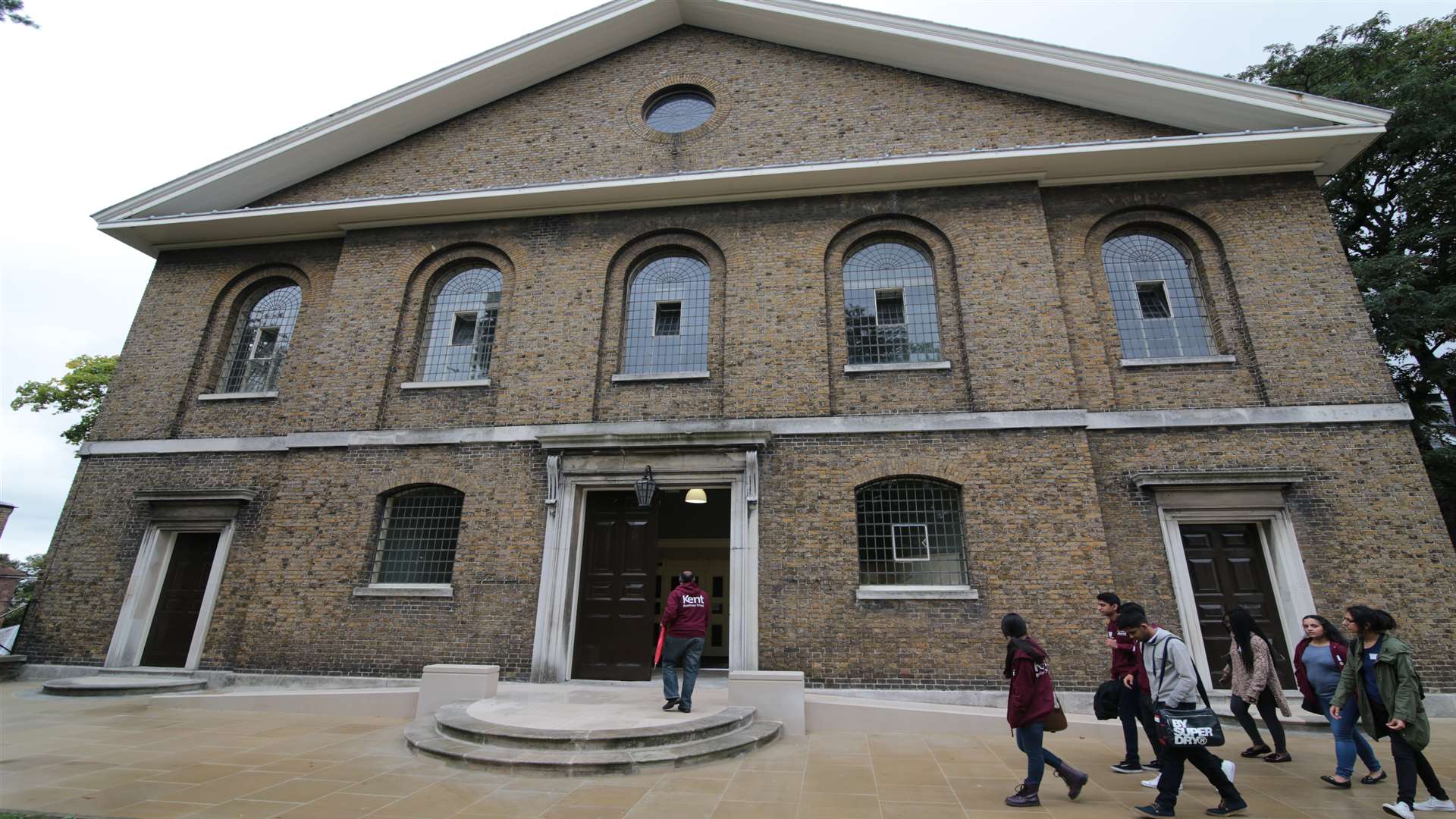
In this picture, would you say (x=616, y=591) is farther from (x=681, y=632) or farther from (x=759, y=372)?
(x=759, y=372)

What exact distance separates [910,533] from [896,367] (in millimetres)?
2579

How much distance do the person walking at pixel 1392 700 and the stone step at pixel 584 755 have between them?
505 centimetres

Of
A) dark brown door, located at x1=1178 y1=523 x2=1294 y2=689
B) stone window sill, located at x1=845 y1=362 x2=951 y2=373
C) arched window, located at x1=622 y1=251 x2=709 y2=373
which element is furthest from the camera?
arched window, located at x1=622 y1=251 x2=709 y2=373

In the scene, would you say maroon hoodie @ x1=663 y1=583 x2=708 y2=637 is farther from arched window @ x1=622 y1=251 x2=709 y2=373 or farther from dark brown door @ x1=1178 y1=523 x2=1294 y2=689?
dark brown door @ x1=1178 y1=523 x2=1294 y2=689

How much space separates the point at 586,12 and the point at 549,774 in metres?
12.7

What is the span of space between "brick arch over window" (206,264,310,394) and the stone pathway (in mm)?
6829

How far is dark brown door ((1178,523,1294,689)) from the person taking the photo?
28.7ft

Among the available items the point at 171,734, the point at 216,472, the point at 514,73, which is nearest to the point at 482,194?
the point at 514,73

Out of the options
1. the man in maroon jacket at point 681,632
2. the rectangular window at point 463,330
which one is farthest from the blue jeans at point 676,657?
the rectangular window at point 463,330

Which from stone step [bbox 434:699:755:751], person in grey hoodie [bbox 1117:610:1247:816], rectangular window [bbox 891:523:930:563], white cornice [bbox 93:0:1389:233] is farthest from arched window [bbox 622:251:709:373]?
person in grey hoodie [bbox 1117:610:1247:816]

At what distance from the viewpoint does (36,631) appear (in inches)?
426

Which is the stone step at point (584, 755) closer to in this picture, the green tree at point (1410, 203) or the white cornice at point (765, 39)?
the white cornice at point (765, 39)

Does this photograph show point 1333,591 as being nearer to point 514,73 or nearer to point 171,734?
point 171,734

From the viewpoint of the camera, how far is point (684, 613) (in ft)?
23.7
